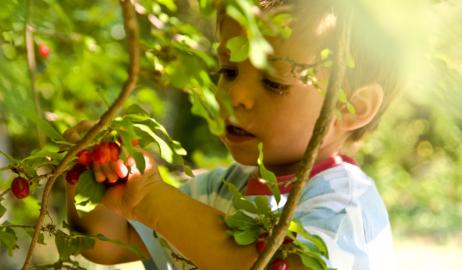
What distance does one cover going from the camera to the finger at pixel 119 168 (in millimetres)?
1445

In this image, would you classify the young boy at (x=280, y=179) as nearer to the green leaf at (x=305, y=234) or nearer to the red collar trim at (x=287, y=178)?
the red collar trim at (x=287, y=178)

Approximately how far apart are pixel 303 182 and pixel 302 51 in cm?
44

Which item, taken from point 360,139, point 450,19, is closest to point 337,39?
point 450,19

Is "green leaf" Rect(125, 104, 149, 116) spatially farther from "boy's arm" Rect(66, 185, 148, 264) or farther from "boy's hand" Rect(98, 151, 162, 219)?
"boy's arm" Rect(66, 185, 148, 264)

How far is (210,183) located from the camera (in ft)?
7.09

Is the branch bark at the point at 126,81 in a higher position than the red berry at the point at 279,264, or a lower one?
higher

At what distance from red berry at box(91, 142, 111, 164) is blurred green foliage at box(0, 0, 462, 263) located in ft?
0.23

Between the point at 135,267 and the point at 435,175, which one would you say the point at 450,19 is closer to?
the point at 135,267

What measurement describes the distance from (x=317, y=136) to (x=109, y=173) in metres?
0.41

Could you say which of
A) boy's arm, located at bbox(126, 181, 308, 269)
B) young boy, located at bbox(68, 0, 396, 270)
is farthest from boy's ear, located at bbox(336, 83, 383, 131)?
boy's arm, located at bbox(126, 181, 308, 269)

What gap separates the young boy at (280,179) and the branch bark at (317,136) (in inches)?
7.0

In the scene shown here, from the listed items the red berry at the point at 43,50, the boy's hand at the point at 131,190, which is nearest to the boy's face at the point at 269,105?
the boy's hand at the point at 131,190

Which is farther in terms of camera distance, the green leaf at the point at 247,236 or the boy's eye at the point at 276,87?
the boy's eye at the point at 276,87

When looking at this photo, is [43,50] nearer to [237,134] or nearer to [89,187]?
[237,134]
